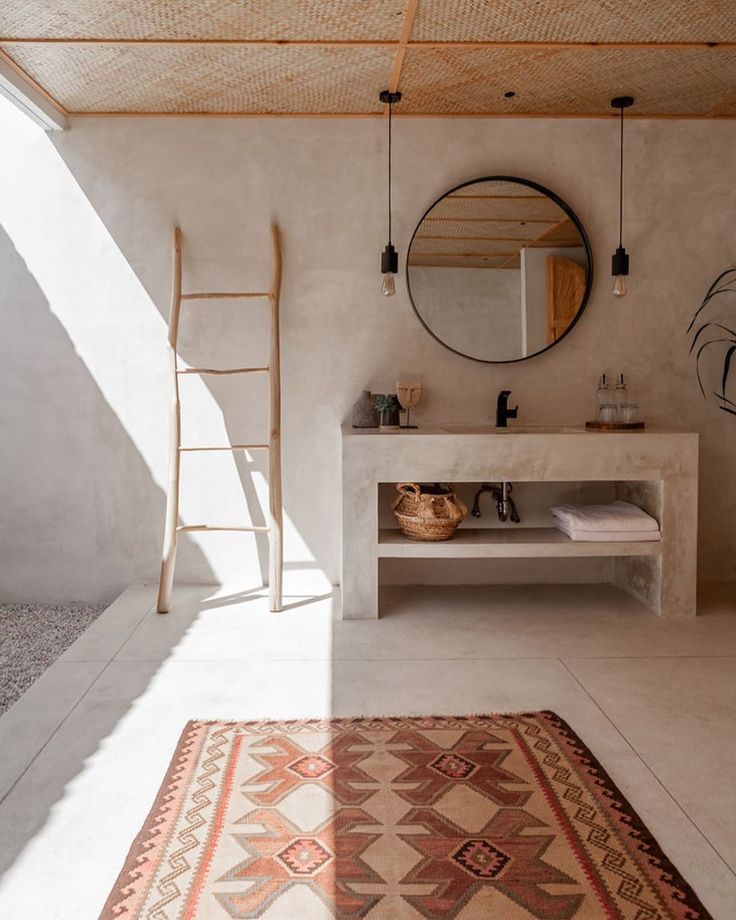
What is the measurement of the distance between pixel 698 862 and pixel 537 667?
4.05 ft

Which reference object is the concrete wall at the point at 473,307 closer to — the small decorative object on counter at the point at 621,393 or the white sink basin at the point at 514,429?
the white sink basin at the point at 514,429

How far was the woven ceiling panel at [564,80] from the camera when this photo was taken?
3.34 m

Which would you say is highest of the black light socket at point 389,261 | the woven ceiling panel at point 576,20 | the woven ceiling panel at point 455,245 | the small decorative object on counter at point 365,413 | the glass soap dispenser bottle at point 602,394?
the woven ceiling panel at point 576,20

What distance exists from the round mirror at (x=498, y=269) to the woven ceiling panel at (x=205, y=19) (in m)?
1.09

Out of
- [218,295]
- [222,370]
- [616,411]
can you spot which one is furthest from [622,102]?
[222,370]

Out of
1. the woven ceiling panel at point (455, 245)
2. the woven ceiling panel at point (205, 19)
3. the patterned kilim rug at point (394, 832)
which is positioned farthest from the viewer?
the woven ceiling panel at point (455, 245)

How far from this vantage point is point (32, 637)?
357cm

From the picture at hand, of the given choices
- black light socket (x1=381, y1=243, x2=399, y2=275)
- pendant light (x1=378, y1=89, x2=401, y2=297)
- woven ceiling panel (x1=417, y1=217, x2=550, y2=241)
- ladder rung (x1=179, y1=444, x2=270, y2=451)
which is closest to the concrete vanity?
ladder rung (x1=179, y1=444, x2=270, y2=451)

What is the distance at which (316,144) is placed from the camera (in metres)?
4.04

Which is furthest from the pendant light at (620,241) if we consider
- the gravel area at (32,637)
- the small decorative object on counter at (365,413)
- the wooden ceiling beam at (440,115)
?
the gravel area at (32,637)

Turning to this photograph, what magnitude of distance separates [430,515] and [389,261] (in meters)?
1.24

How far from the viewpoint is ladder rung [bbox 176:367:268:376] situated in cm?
388

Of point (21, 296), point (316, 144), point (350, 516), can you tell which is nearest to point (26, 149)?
point (21, 296)

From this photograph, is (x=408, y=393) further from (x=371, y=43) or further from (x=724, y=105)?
(x=724, y=105)
